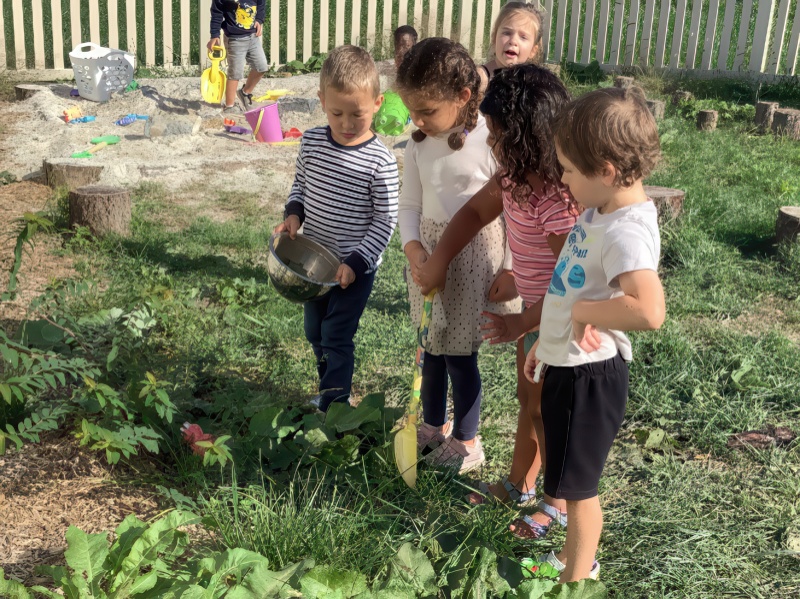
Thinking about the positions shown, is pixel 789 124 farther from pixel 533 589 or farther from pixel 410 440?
pixel 533 589

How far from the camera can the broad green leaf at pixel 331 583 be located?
195 cm

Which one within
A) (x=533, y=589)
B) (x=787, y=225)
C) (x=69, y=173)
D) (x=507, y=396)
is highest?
(x=787, y=225)

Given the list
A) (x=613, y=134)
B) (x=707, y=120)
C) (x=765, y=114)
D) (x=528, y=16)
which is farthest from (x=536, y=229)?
(x=765, y=114)

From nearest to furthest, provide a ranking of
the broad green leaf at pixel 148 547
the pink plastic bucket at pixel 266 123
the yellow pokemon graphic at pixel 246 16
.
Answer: the broad green leaf at pixel 148 547
the pink plastic bucket at pixel 266 123
the yellow pokemon graphic at pixel 246 16

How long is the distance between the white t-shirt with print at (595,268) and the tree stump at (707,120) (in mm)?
6770

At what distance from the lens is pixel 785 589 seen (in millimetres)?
2461

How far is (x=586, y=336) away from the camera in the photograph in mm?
2123

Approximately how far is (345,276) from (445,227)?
15.8 inches

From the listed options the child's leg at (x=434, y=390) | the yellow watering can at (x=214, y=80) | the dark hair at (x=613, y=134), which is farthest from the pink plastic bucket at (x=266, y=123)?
the dark hair at (x=613, y=134)

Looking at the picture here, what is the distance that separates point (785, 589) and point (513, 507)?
801 mm

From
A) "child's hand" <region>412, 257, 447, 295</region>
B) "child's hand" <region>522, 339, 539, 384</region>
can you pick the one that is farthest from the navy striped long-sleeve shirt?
"child's hand" <region>522, 339, 539, 384</region>

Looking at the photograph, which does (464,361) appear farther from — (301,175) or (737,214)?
(737,214)

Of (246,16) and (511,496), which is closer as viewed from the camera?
(511,496)

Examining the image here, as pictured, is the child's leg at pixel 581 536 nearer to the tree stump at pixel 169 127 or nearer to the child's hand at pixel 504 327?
the child's hand at pixel 504 327
